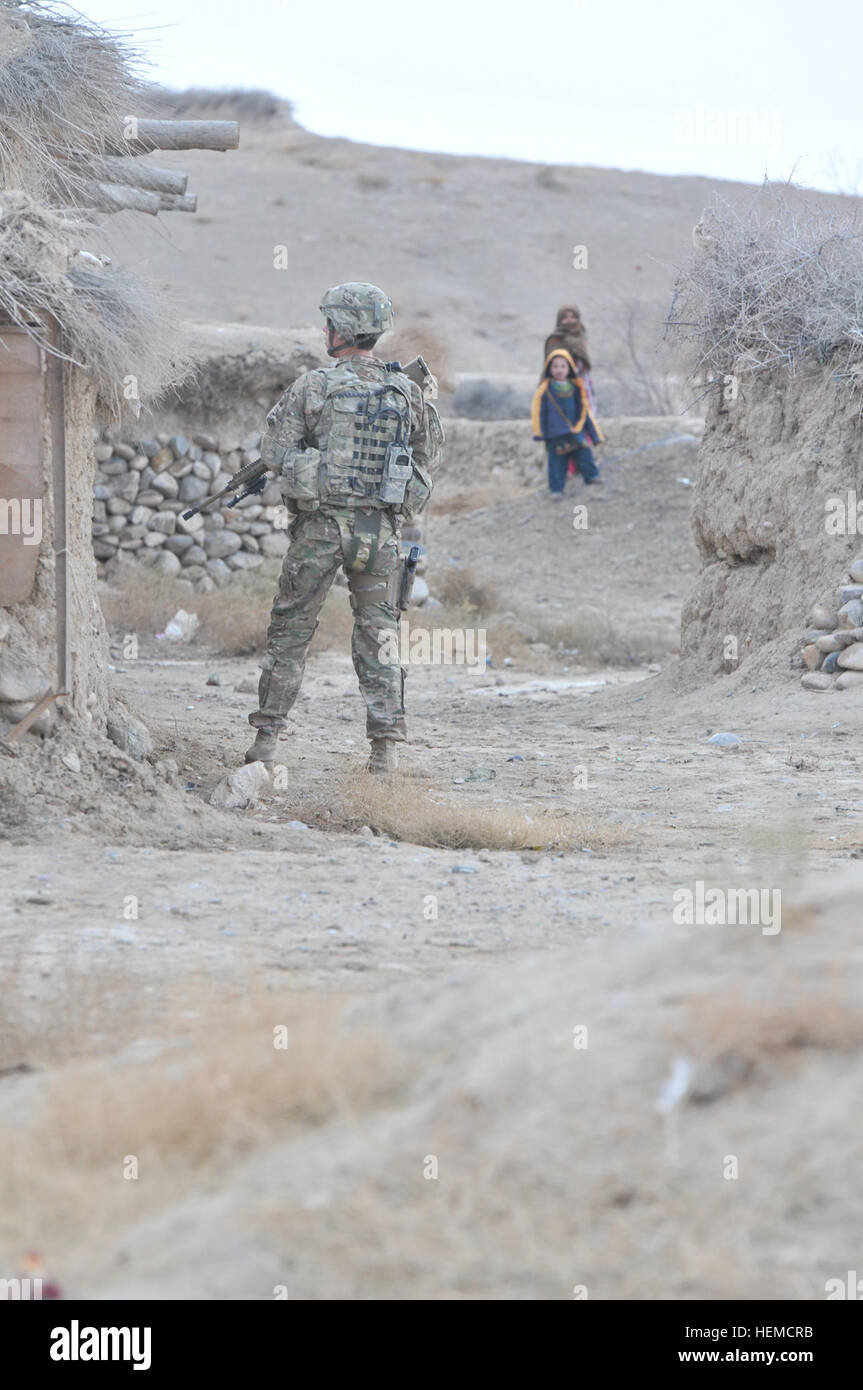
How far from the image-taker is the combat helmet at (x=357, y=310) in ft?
20.0

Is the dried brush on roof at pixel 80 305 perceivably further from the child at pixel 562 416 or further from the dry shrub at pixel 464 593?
the child at pixel 562 416

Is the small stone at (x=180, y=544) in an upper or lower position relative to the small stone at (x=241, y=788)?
upper

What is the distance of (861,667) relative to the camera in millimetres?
8344

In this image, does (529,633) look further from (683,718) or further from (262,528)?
(683,718)

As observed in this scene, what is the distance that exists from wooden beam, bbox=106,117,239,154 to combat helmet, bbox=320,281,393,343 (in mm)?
1629

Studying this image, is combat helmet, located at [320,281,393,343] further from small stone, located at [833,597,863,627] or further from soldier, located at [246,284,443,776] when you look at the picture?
small stone, located at [833,597,863,627]

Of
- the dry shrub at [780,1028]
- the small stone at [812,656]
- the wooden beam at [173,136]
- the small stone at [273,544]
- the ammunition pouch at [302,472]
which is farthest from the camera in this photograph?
the small stone at [273,544]

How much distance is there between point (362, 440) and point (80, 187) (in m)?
1.97

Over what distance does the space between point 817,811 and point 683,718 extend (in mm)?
2552

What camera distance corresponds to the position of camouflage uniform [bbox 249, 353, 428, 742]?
613 centimetres

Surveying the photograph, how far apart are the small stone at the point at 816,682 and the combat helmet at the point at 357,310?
365 cm

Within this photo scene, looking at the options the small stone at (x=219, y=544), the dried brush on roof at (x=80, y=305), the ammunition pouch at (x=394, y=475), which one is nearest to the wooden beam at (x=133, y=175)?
the dried brush on roof at (x=80, y=305)

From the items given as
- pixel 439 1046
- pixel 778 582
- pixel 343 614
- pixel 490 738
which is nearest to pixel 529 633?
pixel 343 614

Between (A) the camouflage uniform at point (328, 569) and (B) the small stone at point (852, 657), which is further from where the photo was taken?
(B) the small stone at point (852, 657)
